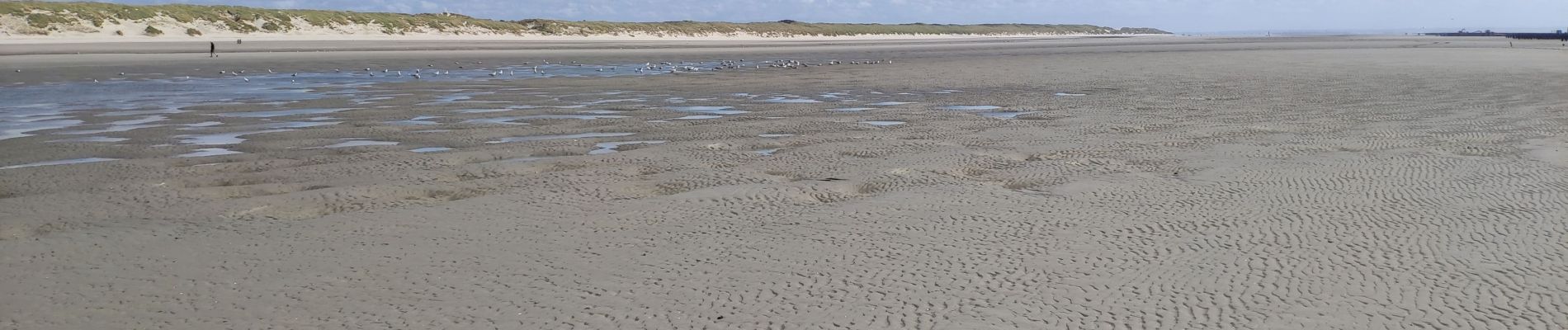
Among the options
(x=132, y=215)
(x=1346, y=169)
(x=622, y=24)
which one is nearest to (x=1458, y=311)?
(x=1346, y=169)

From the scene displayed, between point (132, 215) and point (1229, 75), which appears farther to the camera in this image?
point (1229, 75)

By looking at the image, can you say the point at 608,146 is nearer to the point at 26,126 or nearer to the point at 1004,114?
the point at 1004,114

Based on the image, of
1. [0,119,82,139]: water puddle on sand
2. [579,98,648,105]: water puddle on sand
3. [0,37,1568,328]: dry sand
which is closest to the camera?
[0,37,1568,328]: dry sand

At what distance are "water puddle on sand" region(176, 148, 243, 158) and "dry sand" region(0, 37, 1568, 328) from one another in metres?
0.13

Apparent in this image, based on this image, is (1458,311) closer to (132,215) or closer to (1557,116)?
(132,215)

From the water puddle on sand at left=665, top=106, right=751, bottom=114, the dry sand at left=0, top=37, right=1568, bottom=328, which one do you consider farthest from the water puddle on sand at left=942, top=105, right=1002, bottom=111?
the water puddle on sand at left=665, top=106, right=751, bottom=114

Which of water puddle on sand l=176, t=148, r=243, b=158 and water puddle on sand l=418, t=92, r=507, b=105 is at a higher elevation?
water puddle on sand l=418, t=92, r=507, b=105

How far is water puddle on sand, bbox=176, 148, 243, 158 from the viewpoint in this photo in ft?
25.7

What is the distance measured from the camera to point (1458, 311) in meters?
3.56

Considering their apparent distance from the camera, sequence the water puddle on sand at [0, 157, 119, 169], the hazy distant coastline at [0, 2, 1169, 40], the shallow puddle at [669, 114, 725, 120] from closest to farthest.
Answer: the water puddle on sand at [0, 157, 119, 169], the shallow puddle at [669, 114, 725, 120], the hazy distant coastline at [0, 2, 1169, 40]

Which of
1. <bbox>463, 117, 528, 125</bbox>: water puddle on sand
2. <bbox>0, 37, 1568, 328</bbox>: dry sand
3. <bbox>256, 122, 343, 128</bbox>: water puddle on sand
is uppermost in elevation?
<bbox>463, 117, 528, 125</bbox>: water puddle on sand

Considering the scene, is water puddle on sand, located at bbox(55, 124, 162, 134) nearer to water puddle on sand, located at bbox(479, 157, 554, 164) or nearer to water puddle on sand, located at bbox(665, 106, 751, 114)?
water puddle on sand, located at bbox(479, 157, 554, 164)

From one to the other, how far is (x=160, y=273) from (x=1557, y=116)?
11.3 m

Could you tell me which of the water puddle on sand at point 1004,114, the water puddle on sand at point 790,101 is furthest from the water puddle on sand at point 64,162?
the water puddle on sand at point 1004,114
